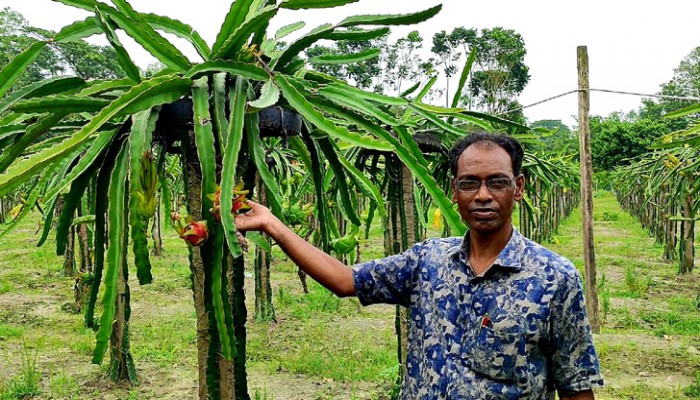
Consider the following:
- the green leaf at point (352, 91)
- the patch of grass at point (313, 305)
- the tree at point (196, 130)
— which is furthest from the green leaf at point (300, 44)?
the patch of grass at point (313, 305)

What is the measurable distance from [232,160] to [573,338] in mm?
737

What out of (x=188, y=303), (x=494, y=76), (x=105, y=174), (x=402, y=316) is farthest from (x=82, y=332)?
(x=494, y=76)

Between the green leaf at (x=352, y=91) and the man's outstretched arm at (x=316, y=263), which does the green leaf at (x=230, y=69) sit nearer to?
the green leaf at (x=352, y=91)

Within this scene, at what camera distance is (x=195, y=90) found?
1228mm

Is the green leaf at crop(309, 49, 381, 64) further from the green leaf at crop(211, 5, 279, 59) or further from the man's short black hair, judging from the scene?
the man's short black hair

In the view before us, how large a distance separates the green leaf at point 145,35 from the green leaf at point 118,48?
25 mm

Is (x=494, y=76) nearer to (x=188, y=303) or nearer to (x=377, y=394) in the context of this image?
(x=188, y=303)

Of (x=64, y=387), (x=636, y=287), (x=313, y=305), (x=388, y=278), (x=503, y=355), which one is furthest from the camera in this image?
(x=636, y=287)

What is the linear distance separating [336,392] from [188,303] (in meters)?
2.65

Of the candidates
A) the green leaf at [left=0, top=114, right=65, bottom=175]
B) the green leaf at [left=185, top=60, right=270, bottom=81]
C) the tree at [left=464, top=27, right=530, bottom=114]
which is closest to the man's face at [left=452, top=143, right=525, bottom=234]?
the green leaf at [left=185, top=60, right=270, bottom=81]

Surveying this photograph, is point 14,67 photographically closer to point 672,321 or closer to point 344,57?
point 344,57

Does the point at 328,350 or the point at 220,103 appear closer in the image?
the point at 220,103

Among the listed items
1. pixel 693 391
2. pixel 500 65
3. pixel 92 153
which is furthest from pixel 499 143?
pixel 500 65

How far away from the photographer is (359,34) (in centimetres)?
144
